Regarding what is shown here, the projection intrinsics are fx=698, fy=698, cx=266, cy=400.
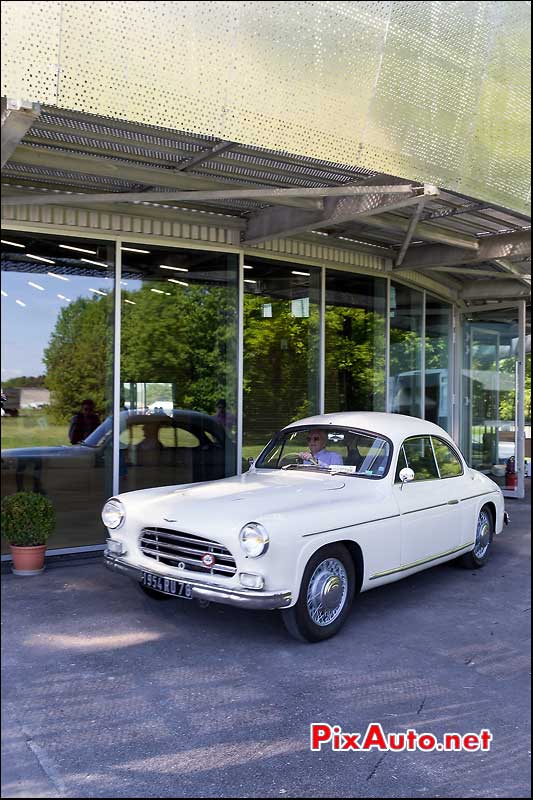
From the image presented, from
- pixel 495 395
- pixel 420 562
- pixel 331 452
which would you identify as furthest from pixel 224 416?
pixel 495 395

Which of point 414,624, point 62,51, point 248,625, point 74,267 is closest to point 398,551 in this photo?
point 414,624

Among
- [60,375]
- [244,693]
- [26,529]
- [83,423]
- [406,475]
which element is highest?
[60,375]

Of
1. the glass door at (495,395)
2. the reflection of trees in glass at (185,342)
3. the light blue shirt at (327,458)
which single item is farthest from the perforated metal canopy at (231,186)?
the glass door at (495,395)

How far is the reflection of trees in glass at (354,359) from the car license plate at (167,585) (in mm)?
4979

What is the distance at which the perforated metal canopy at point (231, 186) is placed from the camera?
4941mm

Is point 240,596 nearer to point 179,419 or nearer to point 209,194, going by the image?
point 209,194

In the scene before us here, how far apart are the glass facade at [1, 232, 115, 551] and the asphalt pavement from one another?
6.58 feet

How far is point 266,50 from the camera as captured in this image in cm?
449

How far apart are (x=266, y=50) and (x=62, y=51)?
1440mm

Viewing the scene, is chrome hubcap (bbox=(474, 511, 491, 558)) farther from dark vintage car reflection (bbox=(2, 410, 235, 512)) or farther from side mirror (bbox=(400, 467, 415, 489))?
dark vintage car reflection (bbox=(2, 410, 235, 512))

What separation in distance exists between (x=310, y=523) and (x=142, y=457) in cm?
350

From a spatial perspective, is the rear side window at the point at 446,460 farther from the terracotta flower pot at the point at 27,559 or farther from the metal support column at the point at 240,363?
the terracotta flower pot at the point at 27,559

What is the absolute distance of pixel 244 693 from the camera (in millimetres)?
3896

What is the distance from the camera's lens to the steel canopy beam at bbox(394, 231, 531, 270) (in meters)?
8.59
